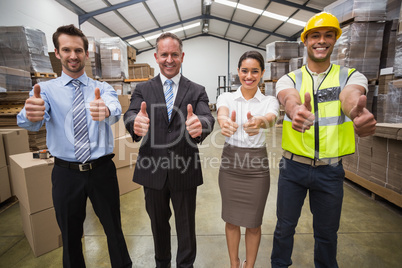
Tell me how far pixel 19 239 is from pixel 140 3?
403 inches

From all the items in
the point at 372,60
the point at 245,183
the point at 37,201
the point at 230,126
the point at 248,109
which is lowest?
the point at 37,201

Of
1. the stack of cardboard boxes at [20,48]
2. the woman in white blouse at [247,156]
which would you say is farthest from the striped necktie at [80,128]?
the stack of cardboard boxes at [20,48]

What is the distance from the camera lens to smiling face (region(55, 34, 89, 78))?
4.92ft

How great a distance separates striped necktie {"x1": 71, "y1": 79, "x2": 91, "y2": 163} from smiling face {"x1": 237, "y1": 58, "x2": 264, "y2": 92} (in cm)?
124

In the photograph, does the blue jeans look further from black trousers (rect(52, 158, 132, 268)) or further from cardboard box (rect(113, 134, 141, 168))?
cardboard box (rect(113, 134, 141, 168))

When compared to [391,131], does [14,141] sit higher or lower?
lower

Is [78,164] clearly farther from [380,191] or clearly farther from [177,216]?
[380,191]

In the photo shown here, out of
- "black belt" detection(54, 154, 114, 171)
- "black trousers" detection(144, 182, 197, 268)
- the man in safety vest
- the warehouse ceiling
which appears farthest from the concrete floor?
the warehouse ceiling

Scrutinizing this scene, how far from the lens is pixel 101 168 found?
165cm

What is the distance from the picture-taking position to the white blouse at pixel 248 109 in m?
1.65

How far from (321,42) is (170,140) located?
1235 mm

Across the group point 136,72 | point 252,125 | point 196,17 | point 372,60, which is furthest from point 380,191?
point 196,17

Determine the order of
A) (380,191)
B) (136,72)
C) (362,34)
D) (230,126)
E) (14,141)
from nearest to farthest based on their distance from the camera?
(230,126), (380,191), (14,141), (362,34), (136,72)

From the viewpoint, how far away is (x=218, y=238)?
96.7 inches
